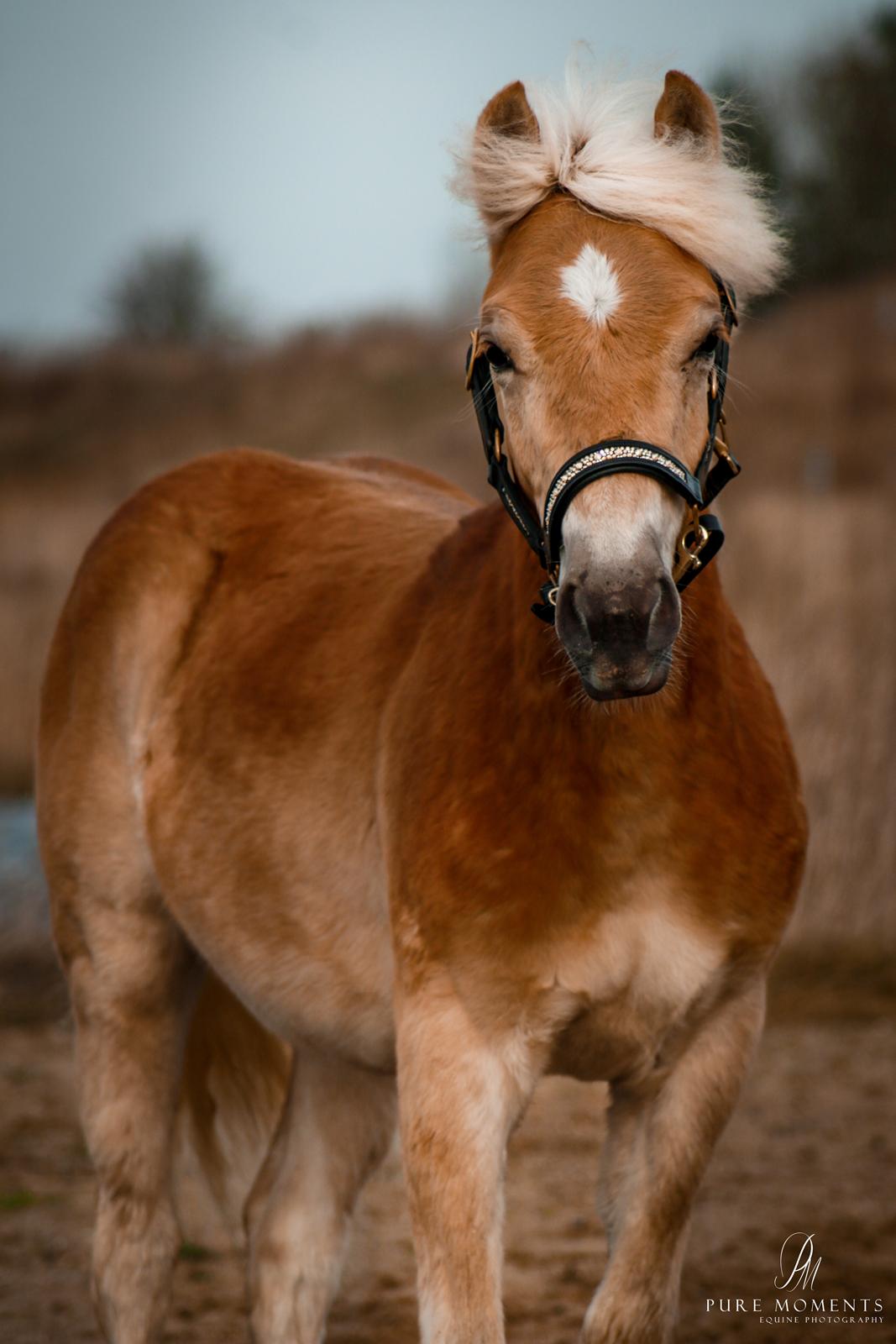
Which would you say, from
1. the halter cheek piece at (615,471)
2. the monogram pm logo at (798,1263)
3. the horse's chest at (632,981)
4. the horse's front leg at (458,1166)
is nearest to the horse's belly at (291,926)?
the horse's front leg at (458,1166)

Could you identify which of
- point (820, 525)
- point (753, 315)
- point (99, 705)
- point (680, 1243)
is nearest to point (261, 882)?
point (99, 705)

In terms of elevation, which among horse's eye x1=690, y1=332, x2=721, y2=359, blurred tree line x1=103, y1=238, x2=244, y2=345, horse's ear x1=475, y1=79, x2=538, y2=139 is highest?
horse's ear x1=475, y1=79, x2=538, y2=139

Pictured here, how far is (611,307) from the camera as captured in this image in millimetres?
2240

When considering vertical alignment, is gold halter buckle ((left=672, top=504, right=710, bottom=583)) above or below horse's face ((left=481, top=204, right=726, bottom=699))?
below

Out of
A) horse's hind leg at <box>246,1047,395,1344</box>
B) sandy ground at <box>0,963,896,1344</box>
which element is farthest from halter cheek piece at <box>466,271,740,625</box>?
sandy ground at <box>0,963,896,1344</box>

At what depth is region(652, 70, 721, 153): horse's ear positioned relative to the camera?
99.6 inches

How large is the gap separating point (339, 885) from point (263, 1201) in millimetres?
1099

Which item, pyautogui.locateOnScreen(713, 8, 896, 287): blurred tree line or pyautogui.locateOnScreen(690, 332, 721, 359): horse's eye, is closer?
pyautogui.locateOnScreen(690, 332, 721, 359): horse's eye

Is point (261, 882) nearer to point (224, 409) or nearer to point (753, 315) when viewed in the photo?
point (753, 315)

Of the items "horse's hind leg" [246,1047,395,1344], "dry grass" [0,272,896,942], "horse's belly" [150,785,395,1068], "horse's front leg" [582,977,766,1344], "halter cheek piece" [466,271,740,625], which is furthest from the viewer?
"dry grass" [0,272,896,942]

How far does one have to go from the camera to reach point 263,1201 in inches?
144

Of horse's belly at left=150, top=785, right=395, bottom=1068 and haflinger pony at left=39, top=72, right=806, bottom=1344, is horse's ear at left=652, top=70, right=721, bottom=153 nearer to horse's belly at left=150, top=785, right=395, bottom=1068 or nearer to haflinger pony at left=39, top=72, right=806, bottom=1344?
haflinger pony at left=39, top=72, right=806, bottom=1344

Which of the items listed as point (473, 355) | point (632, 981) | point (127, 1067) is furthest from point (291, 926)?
point (473, 355)

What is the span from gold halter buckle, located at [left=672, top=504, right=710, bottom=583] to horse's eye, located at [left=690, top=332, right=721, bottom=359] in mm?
245
